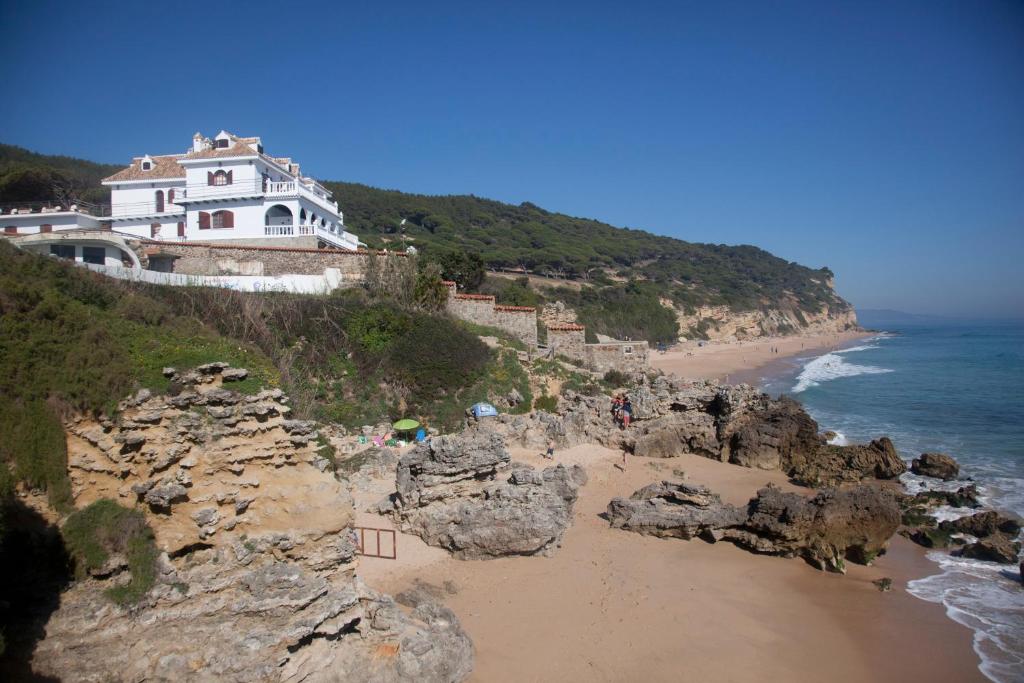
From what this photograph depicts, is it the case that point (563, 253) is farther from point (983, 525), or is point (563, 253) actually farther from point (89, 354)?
point (89, 354)

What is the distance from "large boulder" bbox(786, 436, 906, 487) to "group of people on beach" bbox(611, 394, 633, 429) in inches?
225

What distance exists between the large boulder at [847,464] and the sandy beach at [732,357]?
20337mm

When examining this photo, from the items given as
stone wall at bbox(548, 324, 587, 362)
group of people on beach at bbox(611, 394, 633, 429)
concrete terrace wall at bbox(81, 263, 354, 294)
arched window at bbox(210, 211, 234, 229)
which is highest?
arched window at bbox(210, 211, 234, 229)

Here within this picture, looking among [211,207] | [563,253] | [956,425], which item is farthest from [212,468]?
[563,253]

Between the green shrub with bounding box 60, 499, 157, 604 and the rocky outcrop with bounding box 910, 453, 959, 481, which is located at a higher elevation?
the green shrub with bounding box 60, 499, 157, 604

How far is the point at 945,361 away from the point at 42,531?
72203 millimetres

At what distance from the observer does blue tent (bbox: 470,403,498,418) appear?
19219 mm

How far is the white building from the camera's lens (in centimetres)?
2688

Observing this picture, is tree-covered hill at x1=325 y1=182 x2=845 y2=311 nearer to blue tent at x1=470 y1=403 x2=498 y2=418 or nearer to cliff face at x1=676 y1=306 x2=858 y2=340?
cliff face at x1=676 y1=306 x2=858 y2=340

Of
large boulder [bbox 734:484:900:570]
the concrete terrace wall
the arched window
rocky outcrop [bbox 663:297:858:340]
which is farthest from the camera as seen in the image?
rocky outcrop [bbox 663:297:858:340]

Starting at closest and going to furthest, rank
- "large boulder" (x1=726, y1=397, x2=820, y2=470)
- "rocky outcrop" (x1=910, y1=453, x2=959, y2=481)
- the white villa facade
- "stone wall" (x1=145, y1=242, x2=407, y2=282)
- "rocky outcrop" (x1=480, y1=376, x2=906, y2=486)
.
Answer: "rocky outcrop" (x1=480, y1=376, x2=906, y2=486)
"rocky outcrop" (x1=910, y1=453, x2=959, y2=481)
"large boulder" (x1=726, y1=397, x2=820, y2=470)
"stone wall" (x1=145, y1=242, x2=407, y2=282)
the white villa facade

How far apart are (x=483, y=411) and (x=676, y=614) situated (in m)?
9.88

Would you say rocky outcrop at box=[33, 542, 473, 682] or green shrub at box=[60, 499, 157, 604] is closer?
rocky outcrop at box=[33, 542, 473, 682]

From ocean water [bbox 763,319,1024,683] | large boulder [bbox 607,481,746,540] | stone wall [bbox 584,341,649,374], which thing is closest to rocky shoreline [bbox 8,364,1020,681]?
large boulder [bbox 607,481,746,540]
